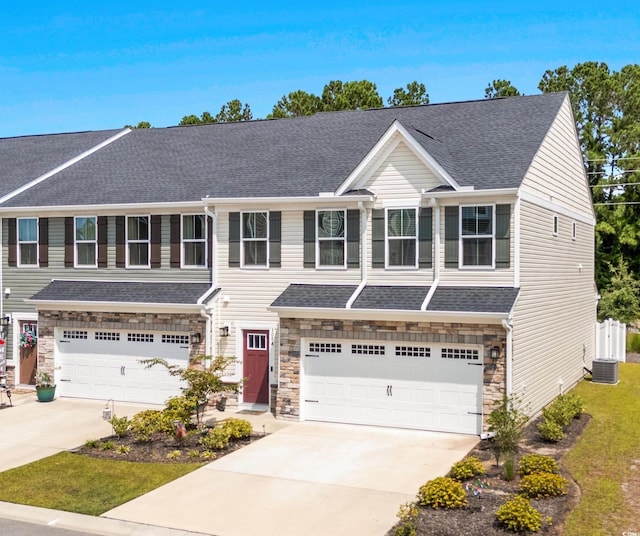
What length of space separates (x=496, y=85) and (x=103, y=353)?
118 feet

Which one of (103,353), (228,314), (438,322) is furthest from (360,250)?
(103,353)

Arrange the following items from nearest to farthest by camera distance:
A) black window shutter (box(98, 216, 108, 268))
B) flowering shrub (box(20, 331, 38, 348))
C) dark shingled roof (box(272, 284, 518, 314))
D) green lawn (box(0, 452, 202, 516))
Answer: green lawn (box(0, 452, 202, 516)) → dark shingled roof (box(272, 284, 518, 314)) → black window shutter (box(98, 216, 108, 268)) → flowering shrub (box(20, 331, 38, 348))

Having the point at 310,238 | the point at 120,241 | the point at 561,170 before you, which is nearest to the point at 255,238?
the point at 310,238

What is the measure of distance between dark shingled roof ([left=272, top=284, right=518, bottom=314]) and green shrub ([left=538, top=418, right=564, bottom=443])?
284 centimetres

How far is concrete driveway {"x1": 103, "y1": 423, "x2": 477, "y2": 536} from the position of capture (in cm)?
1148

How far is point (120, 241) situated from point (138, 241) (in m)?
0.65

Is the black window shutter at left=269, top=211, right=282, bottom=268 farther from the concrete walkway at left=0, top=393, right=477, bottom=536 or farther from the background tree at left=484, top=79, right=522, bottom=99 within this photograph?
the background tree at left=484, top=79, right=522, bottom=99

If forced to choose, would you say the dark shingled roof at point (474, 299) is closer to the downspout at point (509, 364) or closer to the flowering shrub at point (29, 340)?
the downspout at point (509, 364)

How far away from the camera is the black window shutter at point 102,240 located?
22422 mm

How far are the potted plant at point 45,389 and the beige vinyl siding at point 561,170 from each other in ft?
49.0

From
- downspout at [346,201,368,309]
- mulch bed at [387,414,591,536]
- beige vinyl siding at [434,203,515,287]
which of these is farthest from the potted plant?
mulch bed at [387,414,591,536]

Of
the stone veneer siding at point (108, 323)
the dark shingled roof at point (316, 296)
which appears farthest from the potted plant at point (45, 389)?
the dark shingled roof at point (316, 296)

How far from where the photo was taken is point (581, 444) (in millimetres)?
16297

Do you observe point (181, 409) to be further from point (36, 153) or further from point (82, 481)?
point (36, 153)
